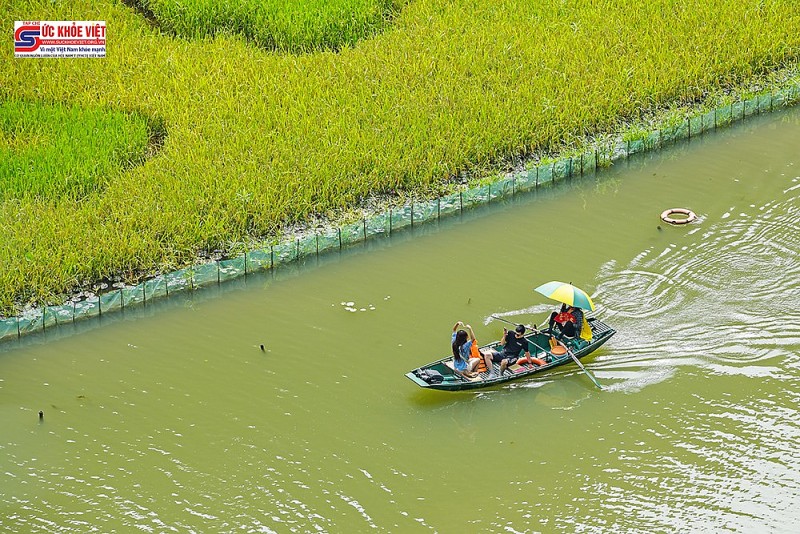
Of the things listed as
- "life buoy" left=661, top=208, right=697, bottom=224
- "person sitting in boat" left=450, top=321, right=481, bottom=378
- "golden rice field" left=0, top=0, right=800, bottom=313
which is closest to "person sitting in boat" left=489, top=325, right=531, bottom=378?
"person sitting in boat" left=450, top=321, right=481, bottom=378

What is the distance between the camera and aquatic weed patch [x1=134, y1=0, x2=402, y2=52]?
18.2 metres

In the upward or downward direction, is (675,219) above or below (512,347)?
above

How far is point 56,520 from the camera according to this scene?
31.2ft

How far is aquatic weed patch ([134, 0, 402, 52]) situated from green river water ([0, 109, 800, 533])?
5.31m

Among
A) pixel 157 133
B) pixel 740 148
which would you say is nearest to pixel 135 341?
pixel 157 133

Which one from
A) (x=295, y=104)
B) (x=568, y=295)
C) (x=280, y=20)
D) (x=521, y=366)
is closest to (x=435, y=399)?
(x=521, y=366)

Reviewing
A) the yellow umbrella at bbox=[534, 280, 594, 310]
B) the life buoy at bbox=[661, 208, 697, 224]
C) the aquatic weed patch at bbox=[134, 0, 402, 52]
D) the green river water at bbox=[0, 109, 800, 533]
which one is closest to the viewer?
the green river water at bbox=[0, 109, 800, 533]

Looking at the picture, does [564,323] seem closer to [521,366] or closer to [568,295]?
[568,295]

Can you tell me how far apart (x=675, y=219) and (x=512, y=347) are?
3.83 metres

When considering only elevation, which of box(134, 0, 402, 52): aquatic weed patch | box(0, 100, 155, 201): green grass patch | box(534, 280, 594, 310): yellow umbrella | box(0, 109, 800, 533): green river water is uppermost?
box(134, 0, 402, 52): aquatic weed patch

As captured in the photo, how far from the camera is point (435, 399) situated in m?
10.9

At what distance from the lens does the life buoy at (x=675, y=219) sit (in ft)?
45.4

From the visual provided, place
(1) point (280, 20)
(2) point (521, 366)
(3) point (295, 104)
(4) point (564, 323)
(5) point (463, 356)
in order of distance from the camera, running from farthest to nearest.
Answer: (1) point (280, 20), (3) point (295, 104), (4) point (564, 323), (2) point (521, 366), (5) point (463, 356)

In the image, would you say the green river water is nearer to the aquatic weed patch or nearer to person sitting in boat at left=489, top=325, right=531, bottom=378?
person sitting in boat at left=489, top=325, right=531, bottom=378
